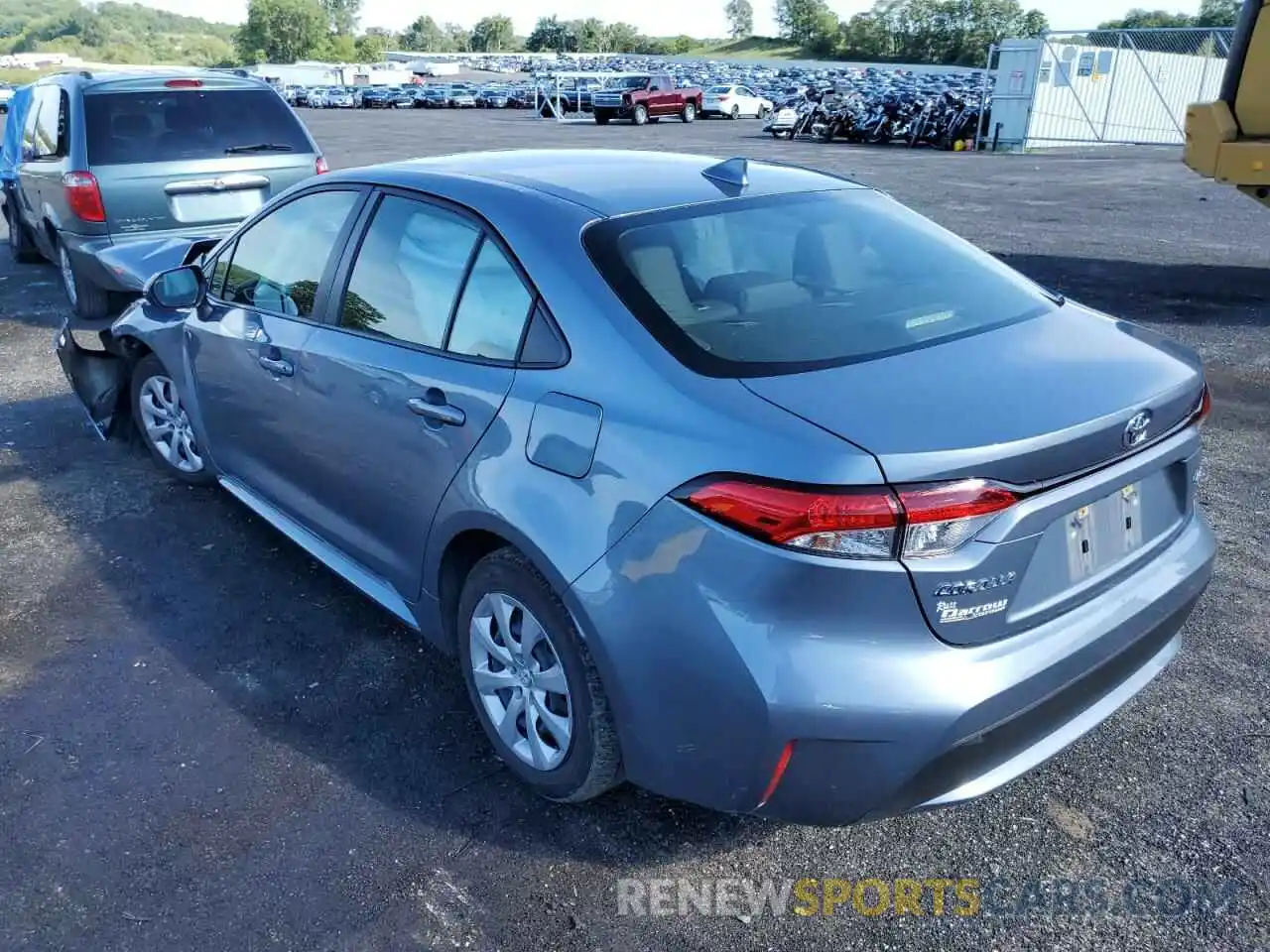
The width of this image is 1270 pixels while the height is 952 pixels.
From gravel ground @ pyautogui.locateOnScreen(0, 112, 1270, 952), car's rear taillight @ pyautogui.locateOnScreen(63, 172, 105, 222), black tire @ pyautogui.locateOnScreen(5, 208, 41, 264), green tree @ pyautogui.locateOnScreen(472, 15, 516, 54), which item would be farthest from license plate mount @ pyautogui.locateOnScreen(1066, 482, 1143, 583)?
green tree @ pyautogui.locateOnScreen(472, 15, 516, 54)

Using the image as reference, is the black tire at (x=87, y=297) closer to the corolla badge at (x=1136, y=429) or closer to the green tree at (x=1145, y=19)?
the corolla badge at (x=1136, y=429)

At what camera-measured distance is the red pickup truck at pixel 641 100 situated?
123 ft

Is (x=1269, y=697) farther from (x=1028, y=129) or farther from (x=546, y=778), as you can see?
(x=1028, y=129)

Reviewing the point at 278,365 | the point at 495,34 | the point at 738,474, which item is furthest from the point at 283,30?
the point at 738,474

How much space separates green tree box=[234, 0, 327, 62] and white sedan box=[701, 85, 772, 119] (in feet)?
417

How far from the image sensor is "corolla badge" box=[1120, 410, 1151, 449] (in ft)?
7.81

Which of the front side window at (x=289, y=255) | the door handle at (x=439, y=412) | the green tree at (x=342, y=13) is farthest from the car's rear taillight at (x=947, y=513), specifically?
the green tree at (x=342, y=13)

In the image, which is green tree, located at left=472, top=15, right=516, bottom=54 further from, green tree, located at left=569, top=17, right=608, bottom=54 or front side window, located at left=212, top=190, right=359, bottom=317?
front side window, located at left=212, top=190, right=359, bottom=317

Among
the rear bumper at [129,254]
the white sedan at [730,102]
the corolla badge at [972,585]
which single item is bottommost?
the white sedan at [730,102]

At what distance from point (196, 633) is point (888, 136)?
26806mm

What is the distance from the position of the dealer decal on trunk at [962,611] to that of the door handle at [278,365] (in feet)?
7.94

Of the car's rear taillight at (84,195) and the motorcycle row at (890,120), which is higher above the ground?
the car's rear taillight at (84,195)

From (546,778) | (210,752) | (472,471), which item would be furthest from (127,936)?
(472,471)

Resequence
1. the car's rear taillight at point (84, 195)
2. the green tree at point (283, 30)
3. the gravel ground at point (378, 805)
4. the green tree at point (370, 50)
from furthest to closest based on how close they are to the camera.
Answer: the green tree at point (283, 30) < the green tree at point (370, 50) < the car's rear taillight at point (84, 195) < the gravel ground at point (378, 805)
